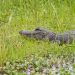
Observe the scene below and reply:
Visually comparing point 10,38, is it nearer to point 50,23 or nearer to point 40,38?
point 40,38

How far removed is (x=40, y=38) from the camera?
20.4 ft

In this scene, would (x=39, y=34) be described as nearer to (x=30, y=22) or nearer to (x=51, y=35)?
(x=51, y=35)

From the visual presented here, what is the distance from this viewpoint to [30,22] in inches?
281

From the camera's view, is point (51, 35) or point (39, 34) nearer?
point (51, 35)

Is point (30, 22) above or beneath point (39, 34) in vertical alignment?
above

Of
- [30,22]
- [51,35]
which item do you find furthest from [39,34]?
[30,22]

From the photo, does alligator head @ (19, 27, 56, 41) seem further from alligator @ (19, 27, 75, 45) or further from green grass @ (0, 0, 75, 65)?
green grass @ (0, 0, 75, 65)

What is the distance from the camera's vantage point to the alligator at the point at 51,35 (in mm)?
5985

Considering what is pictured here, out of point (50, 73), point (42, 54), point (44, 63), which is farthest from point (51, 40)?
point (50, 73)

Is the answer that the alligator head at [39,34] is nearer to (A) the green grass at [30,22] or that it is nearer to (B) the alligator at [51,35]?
(B) the alligator at [51,35]

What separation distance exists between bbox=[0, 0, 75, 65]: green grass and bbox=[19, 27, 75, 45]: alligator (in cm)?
12

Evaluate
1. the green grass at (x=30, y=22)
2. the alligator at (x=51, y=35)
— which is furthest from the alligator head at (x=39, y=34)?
the green grass at (x=30, y=22)

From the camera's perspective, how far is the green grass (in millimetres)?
5582

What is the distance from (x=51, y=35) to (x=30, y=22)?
1106mm
